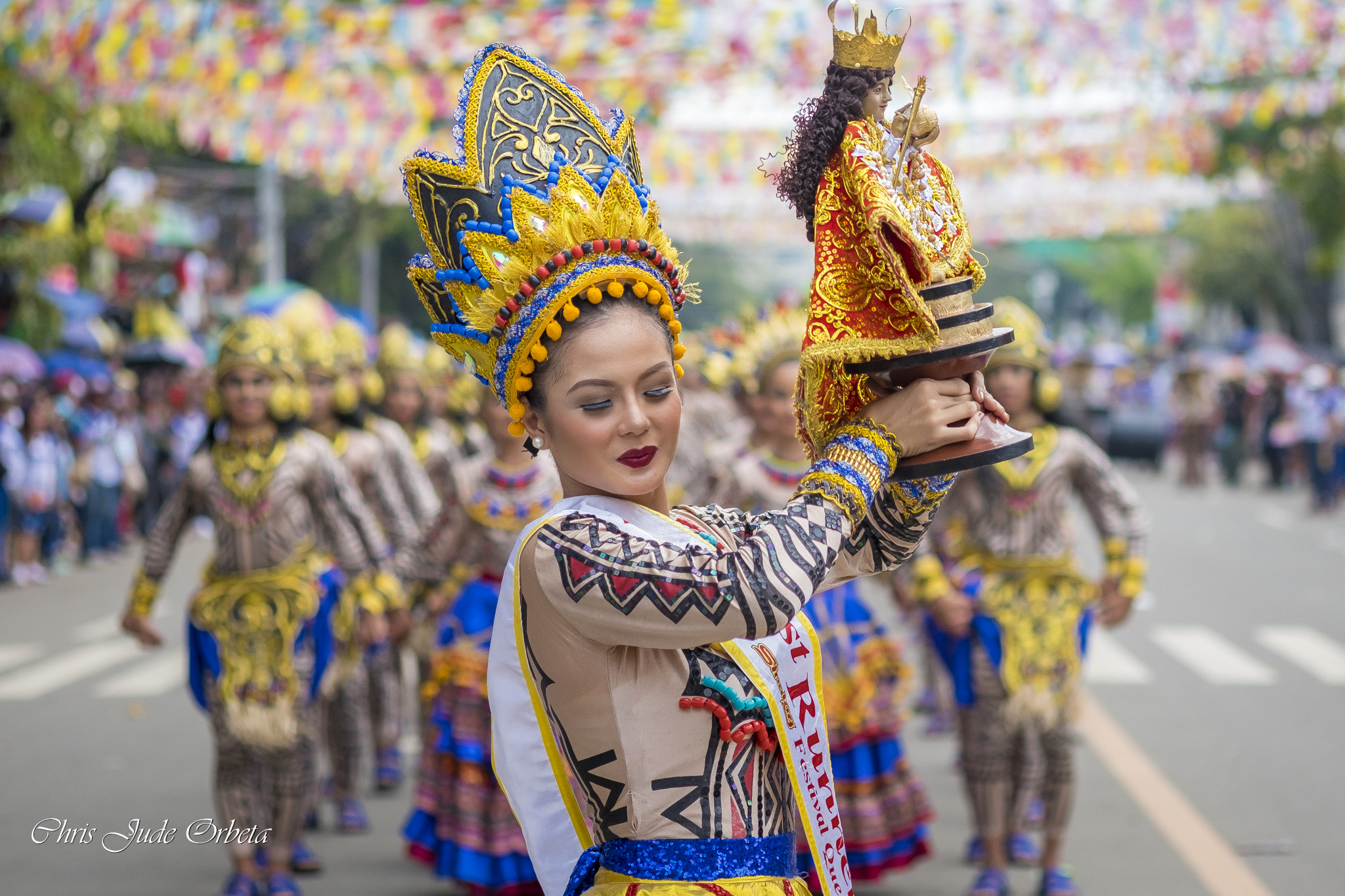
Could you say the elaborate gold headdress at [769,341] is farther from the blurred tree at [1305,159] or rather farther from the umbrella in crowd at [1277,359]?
the umbrella in crowd at [1277,359]

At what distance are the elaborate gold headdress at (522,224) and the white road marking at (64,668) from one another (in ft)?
27.2

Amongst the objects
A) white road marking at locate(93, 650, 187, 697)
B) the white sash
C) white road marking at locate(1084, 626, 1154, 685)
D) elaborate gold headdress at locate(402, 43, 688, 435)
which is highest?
elaborate gold headdress at locate(402, 43, 688, 435)

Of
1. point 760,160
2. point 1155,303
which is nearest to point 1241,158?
point 760,160

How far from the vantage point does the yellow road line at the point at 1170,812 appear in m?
5.93

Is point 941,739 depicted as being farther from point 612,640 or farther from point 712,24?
point 612,640

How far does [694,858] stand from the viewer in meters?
2.43

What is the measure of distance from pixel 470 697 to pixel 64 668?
5.67 m

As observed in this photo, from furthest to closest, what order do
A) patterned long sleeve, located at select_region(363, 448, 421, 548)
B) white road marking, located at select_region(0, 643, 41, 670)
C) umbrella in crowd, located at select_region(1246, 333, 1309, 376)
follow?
umbrella in crowd, located at select_region(1246, 333, 1309, 376)
white road marking, located at select_region(0, 643, 41, 670)
patterned long sleeve, located at select_region(363, 448, 421, 548)

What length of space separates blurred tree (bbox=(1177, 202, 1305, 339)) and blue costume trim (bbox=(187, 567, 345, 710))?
109 ft

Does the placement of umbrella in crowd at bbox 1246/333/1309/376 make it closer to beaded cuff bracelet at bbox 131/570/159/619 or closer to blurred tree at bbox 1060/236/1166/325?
beaded cuff bracelet at bbox 131/570/159/619

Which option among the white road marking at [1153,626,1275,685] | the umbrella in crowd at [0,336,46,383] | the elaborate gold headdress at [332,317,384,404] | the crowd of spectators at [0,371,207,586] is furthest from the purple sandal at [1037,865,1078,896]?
the umbrella in crowd at [0,336,46,383]

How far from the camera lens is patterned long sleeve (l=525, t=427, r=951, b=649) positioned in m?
2.21

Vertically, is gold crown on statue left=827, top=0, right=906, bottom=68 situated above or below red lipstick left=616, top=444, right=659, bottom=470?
above

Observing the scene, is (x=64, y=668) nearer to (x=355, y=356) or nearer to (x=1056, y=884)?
(x=355, y=356)
